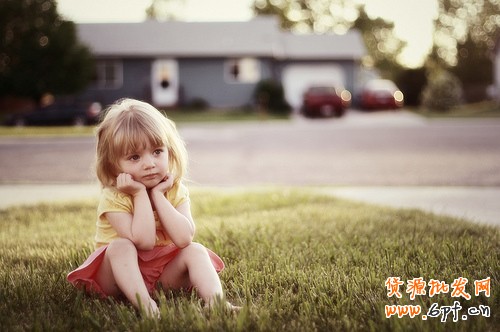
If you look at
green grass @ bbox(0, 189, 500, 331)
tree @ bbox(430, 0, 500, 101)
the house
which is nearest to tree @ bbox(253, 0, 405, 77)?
tree @ bbox(430, 0, 500, 101)

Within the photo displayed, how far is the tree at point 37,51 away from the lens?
22406mm

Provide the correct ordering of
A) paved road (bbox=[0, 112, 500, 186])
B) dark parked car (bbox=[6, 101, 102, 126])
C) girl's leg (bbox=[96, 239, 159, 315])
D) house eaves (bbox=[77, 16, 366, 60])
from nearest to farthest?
girl's leg (bbox=[96, 239, 159, 315]) < paved road (bbox=[0, 112, 500, 186]) < dark parked car (bbox=[6, 101, 102, 126]) < house eaves (bbox=[77, 16, 366, 60])

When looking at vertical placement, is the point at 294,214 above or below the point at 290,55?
below

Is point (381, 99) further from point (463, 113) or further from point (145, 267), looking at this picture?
point (145, 267)

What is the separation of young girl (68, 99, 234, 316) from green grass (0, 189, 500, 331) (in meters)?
0.11

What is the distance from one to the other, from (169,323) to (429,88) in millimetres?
26925

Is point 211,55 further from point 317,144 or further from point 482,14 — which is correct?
point 482,14

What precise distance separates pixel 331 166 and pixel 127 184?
6710 millimetres

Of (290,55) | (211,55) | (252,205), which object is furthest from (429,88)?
(252,205)

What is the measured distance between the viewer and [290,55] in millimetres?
31172

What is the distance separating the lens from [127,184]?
106 inches

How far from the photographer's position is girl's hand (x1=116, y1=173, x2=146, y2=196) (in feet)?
8.80

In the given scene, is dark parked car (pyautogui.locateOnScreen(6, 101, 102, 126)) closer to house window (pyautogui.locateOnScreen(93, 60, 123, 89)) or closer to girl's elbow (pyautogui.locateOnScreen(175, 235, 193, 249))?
house window (pyautogui.locateOnScreen(93, 60, 123, 89))

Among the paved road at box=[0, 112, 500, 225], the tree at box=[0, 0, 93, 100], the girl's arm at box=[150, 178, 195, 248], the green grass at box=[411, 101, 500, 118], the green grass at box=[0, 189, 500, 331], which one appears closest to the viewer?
the green grass at box=[0, 189, 500, 331]
